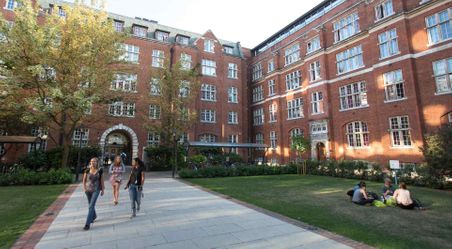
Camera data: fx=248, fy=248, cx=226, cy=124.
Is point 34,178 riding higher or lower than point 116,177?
lower

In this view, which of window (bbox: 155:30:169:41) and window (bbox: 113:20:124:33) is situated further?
window (bbox: 155:30:169:41)

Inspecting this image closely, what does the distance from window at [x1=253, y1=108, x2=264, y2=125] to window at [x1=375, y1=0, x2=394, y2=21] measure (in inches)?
753

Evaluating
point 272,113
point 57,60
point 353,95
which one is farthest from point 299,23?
point 57,60

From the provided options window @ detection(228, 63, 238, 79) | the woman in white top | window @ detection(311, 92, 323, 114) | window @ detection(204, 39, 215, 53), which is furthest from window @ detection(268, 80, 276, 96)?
the woman in white top

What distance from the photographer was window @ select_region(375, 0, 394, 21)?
837 inches

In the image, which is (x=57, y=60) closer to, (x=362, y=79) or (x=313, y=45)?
(x=362, y=79)

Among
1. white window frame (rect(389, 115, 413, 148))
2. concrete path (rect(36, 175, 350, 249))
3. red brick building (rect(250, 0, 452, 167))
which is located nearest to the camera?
concrete path (rect(36, 175, 350, 249))

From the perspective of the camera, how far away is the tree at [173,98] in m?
22.6

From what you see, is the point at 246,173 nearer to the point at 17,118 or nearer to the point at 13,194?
the point at 13,194

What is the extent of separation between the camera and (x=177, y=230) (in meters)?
6.25

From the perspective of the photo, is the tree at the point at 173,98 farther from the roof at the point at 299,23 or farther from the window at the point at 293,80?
the roof at the point at 299,23

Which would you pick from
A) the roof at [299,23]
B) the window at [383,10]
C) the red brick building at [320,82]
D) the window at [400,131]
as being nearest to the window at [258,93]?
the red brick building at [320,82]

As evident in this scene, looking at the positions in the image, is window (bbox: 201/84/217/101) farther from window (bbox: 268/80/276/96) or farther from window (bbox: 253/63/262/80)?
window (bbox: 253/63/262/80)

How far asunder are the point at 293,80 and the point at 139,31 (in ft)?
67.8
